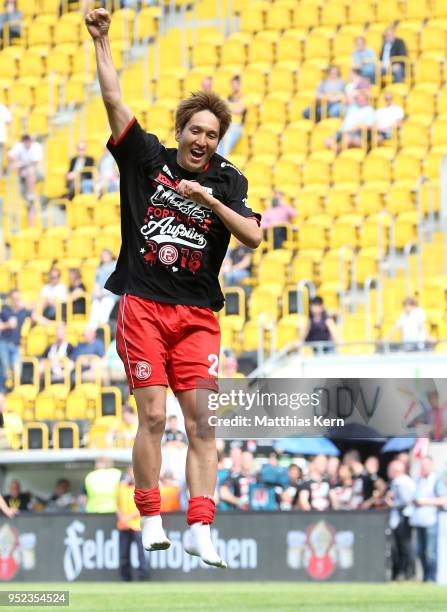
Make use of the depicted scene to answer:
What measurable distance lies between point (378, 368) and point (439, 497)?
1851 millimetres

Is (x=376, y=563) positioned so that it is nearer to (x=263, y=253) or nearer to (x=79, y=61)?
(x=263, y=253)

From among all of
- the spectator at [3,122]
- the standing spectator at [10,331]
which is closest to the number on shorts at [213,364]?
the standing spectator at [10,331]

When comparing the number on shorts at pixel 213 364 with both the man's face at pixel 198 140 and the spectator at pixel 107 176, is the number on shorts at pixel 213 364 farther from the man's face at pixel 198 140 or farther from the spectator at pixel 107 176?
the spectator at pixel 107 176

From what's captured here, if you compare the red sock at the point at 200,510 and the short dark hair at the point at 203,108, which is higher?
the short dark hair at the point at 203,108

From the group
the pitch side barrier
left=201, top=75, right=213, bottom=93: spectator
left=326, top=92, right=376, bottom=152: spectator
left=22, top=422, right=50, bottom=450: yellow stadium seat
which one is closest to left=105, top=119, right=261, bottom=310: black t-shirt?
the pitch side barrier

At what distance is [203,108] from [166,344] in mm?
1293

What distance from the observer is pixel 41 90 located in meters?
26.6

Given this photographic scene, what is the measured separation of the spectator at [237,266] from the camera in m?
20.8

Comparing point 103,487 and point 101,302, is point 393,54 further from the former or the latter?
point 103,487

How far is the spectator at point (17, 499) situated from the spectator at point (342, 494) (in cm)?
411

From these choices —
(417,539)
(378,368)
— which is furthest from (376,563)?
(378,368)

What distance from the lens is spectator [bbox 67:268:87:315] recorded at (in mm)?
21219

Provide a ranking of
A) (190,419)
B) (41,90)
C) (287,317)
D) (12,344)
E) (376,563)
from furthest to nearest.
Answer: (41,90) → (12,344) → (287,317) → (376,563) → (190,419)

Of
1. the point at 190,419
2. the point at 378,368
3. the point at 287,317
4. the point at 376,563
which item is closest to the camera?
the point at 190,419
